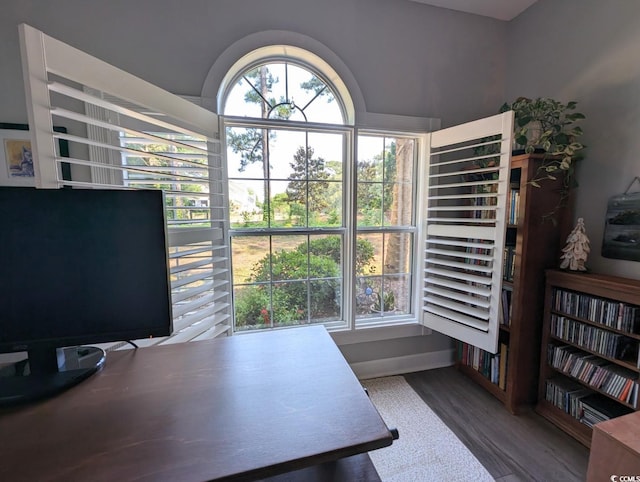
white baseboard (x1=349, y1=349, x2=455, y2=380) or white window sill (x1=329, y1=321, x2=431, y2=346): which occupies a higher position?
white window sill (x1=329, y1=321, x2=431, y2=346)

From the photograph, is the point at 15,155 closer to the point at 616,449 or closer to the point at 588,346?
the point at 616,449

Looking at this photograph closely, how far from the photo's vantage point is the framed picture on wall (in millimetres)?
1571

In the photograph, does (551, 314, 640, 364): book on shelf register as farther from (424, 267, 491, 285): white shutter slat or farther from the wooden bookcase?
(424, 267, 491, 285): white shutter slat

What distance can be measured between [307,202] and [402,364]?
5.10 ft

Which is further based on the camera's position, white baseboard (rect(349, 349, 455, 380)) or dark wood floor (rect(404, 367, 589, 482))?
white baseboard (rect(349, 349, 455, 380))

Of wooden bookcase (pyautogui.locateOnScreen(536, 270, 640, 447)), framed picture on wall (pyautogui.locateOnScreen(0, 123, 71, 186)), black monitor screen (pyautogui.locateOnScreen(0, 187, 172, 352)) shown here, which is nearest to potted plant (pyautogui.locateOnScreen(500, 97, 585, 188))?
wooden bookcase (pyautogui.locateOnScreen(536, 270, 640, 447))

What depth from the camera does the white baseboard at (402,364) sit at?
7.68ft

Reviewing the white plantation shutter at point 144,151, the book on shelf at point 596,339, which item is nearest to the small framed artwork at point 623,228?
the book on shelf at point 596,339

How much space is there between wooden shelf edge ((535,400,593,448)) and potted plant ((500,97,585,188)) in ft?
4.65

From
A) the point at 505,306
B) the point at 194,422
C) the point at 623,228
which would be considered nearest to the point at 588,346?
the point at 505,306

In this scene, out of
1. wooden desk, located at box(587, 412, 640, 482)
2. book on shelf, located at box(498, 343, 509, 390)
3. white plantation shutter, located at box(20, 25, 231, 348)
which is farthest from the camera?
book on shelf, located at box(498, 343, 509, 390)

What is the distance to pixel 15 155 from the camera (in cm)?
159

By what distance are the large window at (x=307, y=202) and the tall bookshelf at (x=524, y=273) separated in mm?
744

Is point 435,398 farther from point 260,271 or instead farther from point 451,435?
point 260,271
